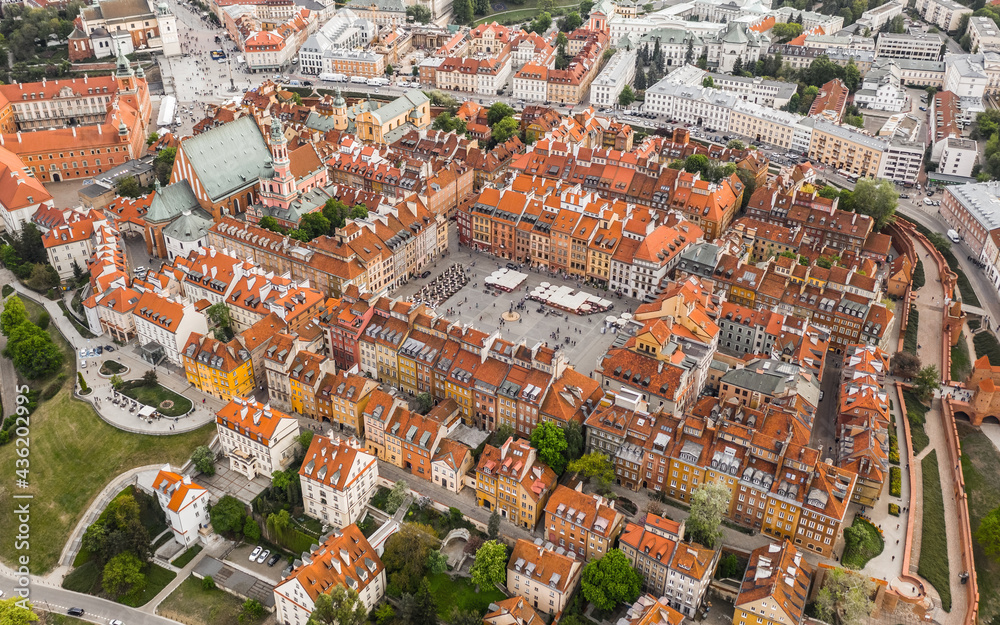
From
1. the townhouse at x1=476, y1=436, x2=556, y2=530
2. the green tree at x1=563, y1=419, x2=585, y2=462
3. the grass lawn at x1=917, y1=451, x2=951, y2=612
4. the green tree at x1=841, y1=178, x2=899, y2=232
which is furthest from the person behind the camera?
the green tree at x1=841, y1=178, x2=899, y2=232

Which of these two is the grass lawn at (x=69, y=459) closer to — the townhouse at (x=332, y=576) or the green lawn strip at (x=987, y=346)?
the townhouse at (x=332, y=576)

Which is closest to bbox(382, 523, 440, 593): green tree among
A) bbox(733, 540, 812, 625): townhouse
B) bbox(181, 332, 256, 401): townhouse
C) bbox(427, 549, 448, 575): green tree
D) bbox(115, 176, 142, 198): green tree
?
bbox(427, 549, 448, 575): green tree

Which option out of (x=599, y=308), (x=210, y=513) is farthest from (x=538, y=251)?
(x=210, y=513)

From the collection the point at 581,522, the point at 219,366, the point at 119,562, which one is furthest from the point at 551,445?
the point at 119,562

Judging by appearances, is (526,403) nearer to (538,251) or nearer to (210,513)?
(210,513)

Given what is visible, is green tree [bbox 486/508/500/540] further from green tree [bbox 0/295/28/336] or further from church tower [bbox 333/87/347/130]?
church tower [bbox 333/87/347/130]

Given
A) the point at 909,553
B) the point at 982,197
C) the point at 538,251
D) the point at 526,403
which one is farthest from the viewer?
the point at 982,197

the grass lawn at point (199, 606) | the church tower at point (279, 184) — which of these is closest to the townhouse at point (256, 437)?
the grass lawn at point (199, 606)
